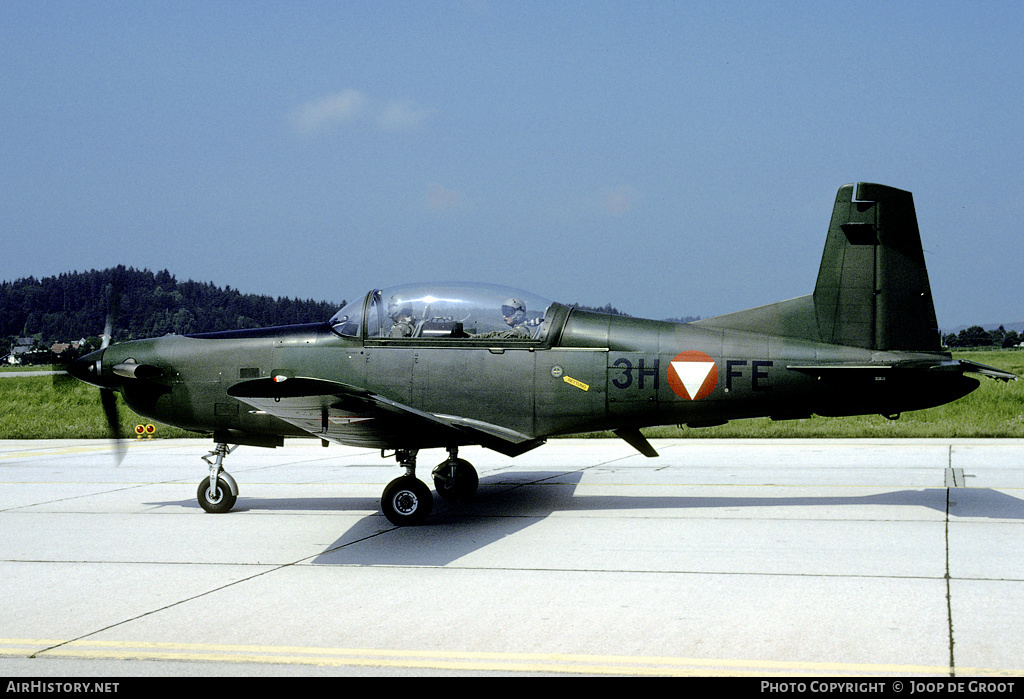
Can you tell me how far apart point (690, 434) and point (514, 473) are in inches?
321

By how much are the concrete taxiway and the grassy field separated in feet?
22.0

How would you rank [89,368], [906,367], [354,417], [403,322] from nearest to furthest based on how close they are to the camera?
[354,417]
[906,367]
[403,322]
[89,368]

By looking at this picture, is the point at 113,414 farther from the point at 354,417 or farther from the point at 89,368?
the point at 354,417

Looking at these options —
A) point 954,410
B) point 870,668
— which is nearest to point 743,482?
point 870,668

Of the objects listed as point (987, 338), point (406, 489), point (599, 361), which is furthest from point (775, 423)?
point (987, 338)

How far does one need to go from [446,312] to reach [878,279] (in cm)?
466

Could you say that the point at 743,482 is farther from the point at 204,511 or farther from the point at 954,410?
the point at 954,410

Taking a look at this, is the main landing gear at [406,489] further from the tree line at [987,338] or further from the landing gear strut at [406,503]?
the tree line at [987,338]

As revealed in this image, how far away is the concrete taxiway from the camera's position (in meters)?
4.89

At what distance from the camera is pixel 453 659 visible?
190 inches

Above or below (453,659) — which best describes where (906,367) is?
above

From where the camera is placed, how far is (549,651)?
4.94 metres

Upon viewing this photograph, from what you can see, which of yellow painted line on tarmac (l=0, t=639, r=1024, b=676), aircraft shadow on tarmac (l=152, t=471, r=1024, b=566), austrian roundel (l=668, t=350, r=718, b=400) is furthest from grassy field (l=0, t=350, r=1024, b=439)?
yellow painted line on tarmac (l=0, t=639, r=1024, b=676)
